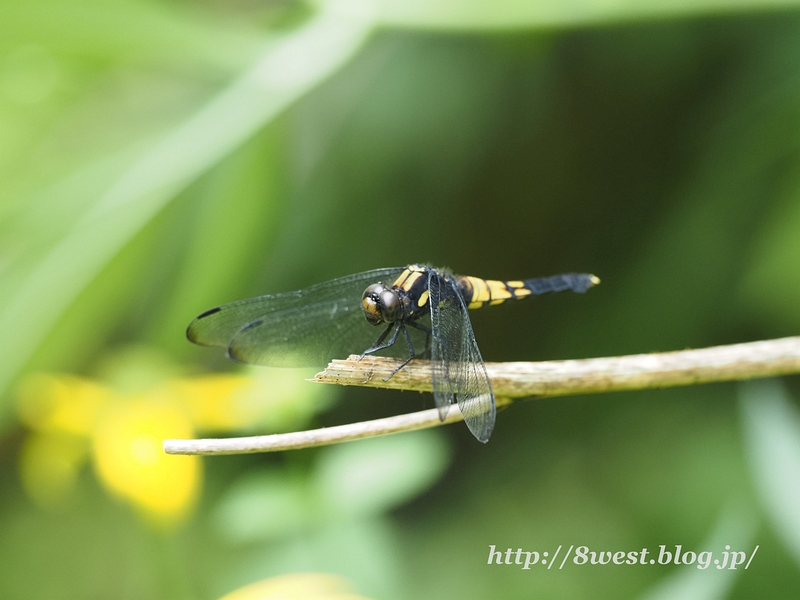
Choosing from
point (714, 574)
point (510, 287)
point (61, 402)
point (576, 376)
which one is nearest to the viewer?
point (576, 376)

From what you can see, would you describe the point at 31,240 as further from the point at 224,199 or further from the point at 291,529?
the point at 291,529

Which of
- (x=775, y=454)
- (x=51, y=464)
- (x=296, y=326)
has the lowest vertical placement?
(x=775, y=454)

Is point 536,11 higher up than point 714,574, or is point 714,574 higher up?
point 536,11

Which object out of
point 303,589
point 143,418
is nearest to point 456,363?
point 303,589

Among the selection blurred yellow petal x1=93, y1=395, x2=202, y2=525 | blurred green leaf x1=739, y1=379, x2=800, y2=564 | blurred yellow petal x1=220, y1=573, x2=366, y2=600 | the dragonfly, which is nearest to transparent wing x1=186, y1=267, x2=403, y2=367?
the dragonfly

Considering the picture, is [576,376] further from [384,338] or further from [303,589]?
[303,589]

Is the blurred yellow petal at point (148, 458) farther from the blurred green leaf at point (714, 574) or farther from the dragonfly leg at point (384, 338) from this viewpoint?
the blurred green leaf at point (714, 574)

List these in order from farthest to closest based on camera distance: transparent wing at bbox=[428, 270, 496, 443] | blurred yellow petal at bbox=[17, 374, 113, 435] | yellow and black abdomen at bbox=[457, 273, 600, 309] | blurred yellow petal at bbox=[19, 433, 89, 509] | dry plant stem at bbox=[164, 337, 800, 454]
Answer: blurred yellow petal at bbox=[19, 433, 89, 509] → blurred yellow petal at bbox=[17, 374, 113, 435] → yellow and black abdomen at bbox=[457, 273, 600, 309] → transparent wing at bbox=[428, 270, 496, 443] → dry plant stem at bbox=[164, 337, 800, 454]

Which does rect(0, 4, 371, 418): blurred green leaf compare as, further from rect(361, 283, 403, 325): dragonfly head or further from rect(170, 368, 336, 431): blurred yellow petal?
rect(361, 283, 403, 325): dragonfly head
